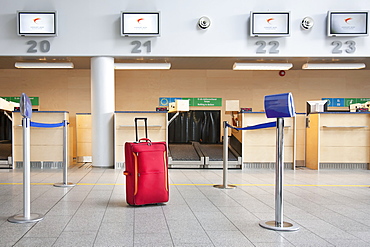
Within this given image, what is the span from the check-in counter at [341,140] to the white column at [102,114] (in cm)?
485

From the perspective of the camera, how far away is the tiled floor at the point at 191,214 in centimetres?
300

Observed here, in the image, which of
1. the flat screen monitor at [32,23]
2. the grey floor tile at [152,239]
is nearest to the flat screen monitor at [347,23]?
the flat screen monitor at [32,23]

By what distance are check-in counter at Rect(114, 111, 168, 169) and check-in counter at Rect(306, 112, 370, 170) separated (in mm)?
3620

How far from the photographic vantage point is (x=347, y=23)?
855cm

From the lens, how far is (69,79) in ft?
39.8

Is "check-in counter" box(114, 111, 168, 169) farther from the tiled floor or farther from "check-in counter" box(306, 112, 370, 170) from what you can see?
"check-in counter" box(306, 112, 370, 170)

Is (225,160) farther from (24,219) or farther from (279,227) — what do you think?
(24,219)

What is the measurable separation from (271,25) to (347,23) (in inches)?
69.2

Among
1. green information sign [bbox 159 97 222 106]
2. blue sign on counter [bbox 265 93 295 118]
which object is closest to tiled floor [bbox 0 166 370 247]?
blue sign on counter [bbox 265 93 295 118]

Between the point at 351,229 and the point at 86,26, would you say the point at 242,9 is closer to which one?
the point at 86,26

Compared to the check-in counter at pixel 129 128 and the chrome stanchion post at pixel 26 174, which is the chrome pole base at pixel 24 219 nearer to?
the chrome stanchion post at pixel 26 174

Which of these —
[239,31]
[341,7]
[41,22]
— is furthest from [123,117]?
[341,7]

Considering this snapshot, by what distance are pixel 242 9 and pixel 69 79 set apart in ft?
20.6

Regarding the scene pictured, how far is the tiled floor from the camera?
9.83 feet
